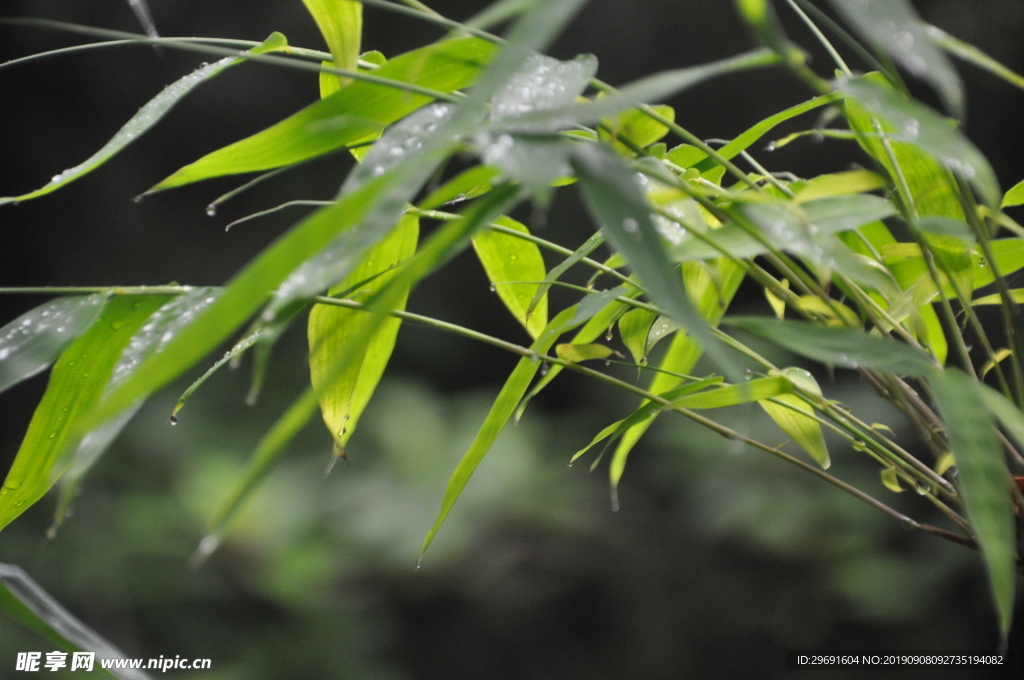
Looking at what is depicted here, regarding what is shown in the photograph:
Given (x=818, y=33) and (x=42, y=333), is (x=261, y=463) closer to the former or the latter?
(x=42, y=333)

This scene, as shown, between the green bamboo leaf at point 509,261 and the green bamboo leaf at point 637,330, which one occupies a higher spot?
the green bamboo leaf at point 509,261

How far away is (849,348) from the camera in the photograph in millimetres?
178

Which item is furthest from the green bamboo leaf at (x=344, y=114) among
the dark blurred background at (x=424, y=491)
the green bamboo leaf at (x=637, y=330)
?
the dark blurred background at (x=424, y=491)

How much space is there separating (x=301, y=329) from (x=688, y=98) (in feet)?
2.90

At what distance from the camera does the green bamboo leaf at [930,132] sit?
0.15 m

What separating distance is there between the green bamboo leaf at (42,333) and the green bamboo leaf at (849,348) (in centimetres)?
19

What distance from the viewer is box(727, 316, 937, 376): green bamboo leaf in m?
0.17

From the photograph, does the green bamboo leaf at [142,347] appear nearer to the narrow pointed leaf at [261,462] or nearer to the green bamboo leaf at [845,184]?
the narrow pointed leaf at [261,462]

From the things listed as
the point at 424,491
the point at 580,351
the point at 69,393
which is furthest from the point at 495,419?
the point at 424,491

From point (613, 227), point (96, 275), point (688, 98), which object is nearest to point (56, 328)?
point (613, 227)

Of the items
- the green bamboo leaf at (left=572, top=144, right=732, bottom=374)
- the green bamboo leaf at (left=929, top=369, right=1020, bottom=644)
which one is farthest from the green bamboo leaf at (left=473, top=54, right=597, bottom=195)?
the green bamboo leaf at (left=929, top=369, right=1020, bottom=644)

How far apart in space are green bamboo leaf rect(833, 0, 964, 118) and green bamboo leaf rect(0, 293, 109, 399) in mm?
210

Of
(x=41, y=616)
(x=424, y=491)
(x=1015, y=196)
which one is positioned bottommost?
(x=424, y=491)

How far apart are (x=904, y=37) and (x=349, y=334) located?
199 mm
